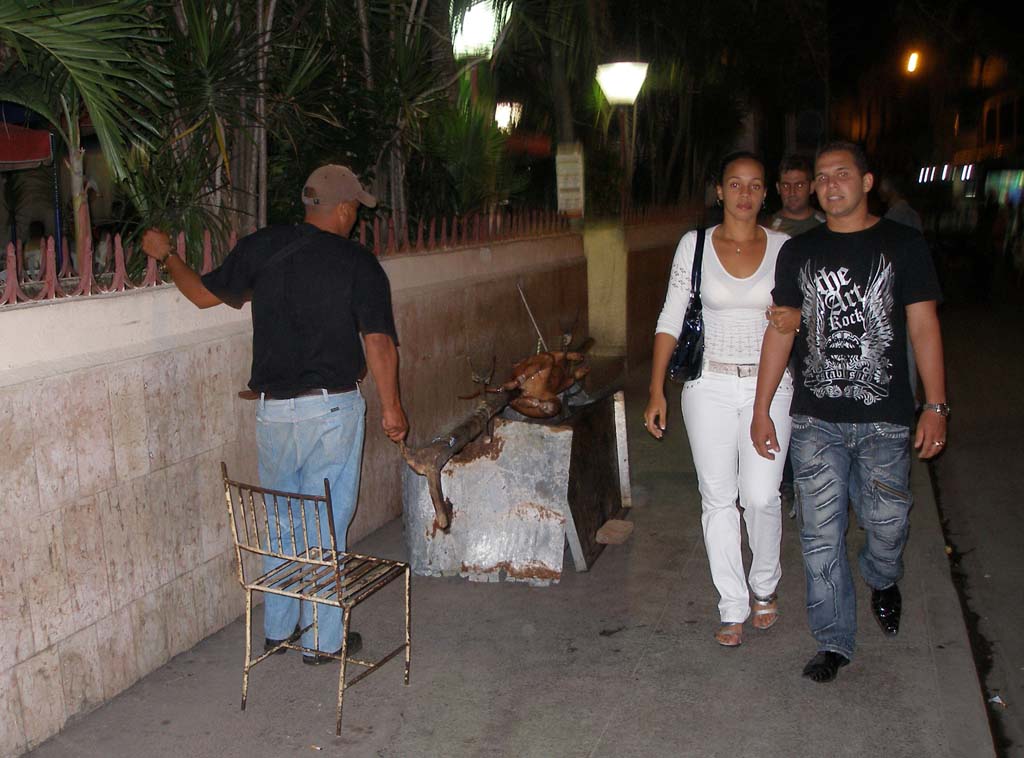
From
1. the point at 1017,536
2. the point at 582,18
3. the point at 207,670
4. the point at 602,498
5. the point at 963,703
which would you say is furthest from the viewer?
the point at 582,18

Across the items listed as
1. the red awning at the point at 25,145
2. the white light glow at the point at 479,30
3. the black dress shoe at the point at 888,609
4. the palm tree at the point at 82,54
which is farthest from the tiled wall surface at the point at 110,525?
the white light glow at the point at 479,30

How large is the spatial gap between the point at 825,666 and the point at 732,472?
824mm

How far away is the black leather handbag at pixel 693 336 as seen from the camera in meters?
4.36

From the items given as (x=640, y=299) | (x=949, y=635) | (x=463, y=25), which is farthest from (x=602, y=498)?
(x=640, y=299)

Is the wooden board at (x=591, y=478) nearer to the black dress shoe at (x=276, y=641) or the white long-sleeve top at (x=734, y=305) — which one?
the white long-sleeve top at (x=734, y=305)

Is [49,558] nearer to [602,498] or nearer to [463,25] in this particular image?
[602,498]

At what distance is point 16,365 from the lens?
11.4 ft

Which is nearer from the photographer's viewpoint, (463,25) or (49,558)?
(49,558)

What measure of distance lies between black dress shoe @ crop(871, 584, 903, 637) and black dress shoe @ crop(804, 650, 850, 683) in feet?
1.42

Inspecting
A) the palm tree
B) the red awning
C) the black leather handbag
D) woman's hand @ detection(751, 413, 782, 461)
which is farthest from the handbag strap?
the red awning

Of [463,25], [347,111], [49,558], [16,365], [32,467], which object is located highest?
[463,25]

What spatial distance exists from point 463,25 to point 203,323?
427 centimetres

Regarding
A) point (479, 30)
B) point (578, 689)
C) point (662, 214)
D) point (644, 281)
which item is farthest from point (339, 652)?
point (662, 214)

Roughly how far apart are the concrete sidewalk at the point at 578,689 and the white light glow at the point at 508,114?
8.17 m
